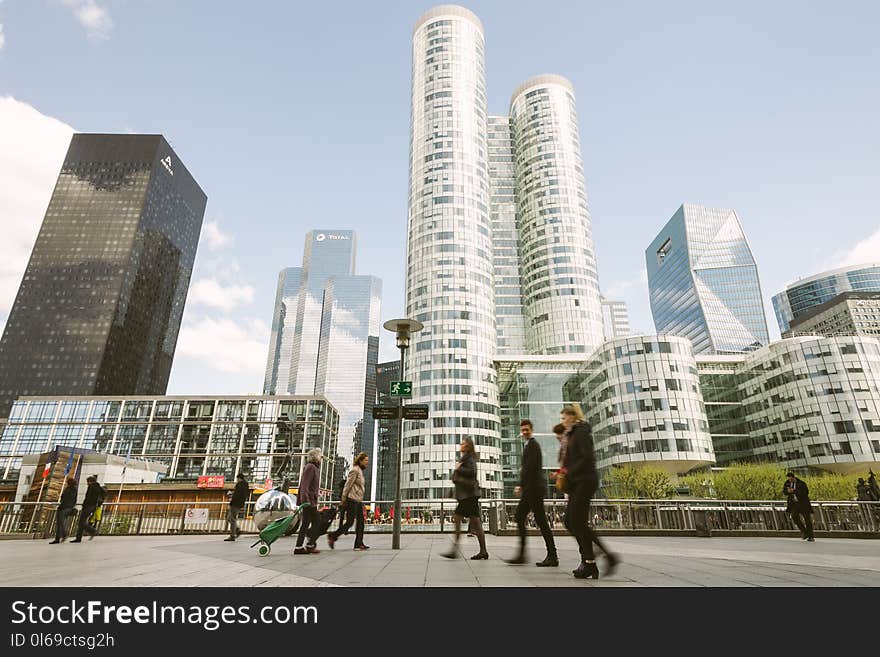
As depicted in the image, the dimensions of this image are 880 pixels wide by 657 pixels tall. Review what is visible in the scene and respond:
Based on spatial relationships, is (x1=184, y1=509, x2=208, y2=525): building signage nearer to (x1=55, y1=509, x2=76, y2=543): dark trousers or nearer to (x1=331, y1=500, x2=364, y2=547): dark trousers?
(x1=55, y1=509, x2=76, y2=543): dark trousers

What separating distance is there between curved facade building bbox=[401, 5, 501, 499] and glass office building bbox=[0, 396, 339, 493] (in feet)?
77.4

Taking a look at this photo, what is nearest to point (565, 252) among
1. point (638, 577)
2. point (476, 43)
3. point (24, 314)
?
point (476, 43)

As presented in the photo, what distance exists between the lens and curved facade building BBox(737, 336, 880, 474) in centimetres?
5809

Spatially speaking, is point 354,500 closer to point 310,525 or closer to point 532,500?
point 310,525

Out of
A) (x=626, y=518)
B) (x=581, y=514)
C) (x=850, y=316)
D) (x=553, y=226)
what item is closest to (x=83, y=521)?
(x=581, y=514)

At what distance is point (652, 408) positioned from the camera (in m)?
60.1

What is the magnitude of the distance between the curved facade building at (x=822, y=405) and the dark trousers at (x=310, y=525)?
72.7m

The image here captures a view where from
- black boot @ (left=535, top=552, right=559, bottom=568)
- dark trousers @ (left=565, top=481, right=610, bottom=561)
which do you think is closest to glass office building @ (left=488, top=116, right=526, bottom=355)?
black boot @ (left=535, top=552, right=559, bottom=568)

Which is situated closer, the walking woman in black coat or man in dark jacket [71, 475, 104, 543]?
the walking woman in black coat

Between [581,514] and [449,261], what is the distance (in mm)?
88508

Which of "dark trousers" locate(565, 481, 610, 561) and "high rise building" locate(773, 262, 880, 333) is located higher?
"high rise building" locate(773, 262, 880, 333)
